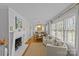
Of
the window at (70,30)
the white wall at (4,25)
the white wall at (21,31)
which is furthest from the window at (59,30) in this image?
the white wall at (4,25)

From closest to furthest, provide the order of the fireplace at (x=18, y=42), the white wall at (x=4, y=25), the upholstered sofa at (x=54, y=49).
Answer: the white wall at (x=4, y=25)
the fireplace at (x=18, y=42)
the upholstered sofa at (x=54, y=49)

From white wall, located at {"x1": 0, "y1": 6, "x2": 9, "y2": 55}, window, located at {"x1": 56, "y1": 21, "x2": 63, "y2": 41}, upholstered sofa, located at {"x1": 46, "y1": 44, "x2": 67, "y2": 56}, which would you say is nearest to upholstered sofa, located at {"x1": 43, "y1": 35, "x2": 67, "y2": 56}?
upholstered sofa, located at {"x1": 46, "y1": 44, "x2": 67, "y2": 56}

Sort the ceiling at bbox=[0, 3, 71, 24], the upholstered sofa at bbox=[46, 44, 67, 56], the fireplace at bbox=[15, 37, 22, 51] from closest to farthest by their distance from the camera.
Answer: the ceiling at bbox=[0, 3, 71, 24] < the fireplace at bbox=[15, 37, 22, 51] < the upholstered sofa at bbox=[46, 44, 67, 56]

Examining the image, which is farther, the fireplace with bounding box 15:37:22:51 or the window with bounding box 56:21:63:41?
the window with bounding box 56:21:63:41

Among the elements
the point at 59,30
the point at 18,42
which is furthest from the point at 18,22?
the point at 59,30

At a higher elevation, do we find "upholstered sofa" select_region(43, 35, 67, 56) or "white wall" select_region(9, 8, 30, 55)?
"white wall" select_region(9, 8, 30, 55)

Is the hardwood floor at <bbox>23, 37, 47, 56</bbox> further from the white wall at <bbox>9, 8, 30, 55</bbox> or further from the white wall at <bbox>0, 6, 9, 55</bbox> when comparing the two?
the white wall at <bbox>0, 6, 9, 55</bbox>

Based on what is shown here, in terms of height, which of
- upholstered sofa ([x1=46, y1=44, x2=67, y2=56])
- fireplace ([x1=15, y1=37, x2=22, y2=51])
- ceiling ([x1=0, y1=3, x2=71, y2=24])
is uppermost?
ceiling ([x1=0, y1=3, x2=71, y2=24])

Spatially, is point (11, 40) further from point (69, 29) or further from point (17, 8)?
point (69, 29)

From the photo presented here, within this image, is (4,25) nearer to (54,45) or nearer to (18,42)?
(18,42)

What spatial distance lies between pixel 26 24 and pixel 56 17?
0.60 metres

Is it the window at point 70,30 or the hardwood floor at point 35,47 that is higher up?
the window at point 70,30

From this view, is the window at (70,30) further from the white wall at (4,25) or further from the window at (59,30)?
the white wall at (4,25)

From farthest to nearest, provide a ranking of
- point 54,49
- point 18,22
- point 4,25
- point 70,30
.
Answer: point 54,49, point 70,30, point 18,22, point 4,25
